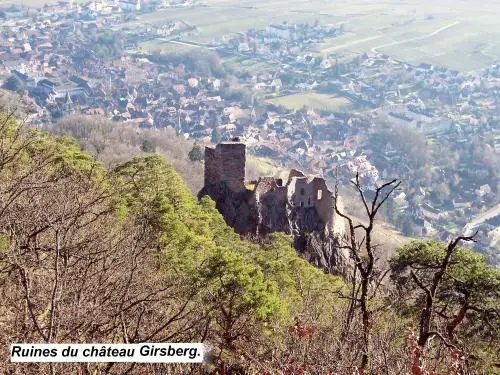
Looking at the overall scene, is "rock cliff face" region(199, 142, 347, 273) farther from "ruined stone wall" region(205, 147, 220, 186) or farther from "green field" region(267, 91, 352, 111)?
"green field" region(267, 91, 352, 111)

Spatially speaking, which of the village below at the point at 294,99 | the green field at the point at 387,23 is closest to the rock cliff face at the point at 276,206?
the village below at the point at 294,99

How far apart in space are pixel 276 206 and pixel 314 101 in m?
55.4

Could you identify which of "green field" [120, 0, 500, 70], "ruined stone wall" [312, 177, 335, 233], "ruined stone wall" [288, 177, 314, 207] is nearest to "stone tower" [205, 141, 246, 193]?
"ruined stone wall" [288, 177, 314, 207]

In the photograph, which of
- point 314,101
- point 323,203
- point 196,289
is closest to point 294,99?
point 314,101

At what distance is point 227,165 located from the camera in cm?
2080

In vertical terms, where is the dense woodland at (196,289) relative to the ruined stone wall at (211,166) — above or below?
above

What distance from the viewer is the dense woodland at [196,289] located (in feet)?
19.0

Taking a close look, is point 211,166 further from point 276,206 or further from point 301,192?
point 301,192

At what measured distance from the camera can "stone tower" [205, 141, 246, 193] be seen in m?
20.6

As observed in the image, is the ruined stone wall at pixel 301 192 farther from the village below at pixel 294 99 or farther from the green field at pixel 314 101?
the green field at pixel 314 101

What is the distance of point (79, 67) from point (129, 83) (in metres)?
8.63

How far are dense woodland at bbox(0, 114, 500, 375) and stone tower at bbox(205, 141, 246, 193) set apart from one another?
4.30 meters

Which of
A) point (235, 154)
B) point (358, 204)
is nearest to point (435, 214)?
point (358, 204)

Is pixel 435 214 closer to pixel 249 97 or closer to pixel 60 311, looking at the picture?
pixel 249 97
